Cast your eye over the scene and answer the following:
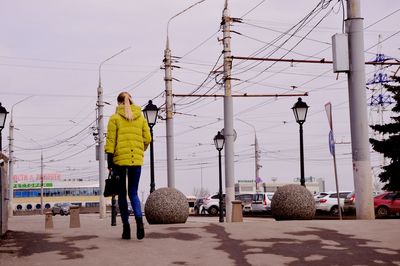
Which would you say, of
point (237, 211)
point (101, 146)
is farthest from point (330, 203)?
point (237, 211)

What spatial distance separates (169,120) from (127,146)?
25.3m

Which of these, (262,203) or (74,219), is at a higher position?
(262,203)

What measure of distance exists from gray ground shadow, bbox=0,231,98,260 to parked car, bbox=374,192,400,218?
23626 mm

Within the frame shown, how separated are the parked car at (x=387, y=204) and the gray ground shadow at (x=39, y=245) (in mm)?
23626

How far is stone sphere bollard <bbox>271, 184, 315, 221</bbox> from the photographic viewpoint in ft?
45.8

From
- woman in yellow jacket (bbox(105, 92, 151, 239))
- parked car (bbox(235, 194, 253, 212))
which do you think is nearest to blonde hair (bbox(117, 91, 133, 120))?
woman in yellow jacket (bbox(105, 92, 151, 239))

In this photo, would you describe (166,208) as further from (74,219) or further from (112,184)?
(74,219)

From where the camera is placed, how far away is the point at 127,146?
28.3 feet

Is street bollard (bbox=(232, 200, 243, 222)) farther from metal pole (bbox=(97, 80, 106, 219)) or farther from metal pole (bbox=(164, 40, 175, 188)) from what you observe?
metal pole (bbox=(97, 80, 106, 219))

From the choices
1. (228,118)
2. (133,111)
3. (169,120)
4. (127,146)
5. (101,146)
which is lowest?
(127,146)

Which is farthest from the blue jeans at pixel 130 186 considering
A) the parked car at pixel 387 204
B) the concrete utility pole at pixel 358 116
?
the parked car at pixel 387 204

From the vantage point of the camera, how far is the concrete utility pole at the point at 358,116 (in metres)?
13.7

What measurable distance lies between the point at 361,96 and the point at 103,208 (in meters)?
29.8

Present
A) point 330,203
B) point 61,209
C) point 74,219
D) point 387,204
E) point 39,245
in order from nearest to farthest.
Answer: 1. point 39,245
2. point 74,219
3. point 387,204
4. point 330,203
5. point 61,209
